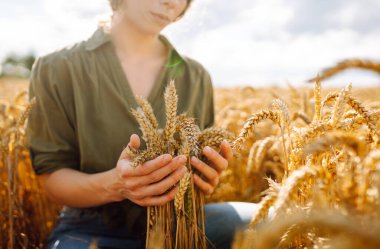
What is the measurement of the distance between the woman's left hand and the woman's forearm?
35 cm

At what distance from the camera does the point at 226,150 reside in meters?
1.49

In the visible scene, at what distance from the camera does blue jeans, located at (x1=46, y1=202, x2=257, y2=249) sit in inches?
68.4

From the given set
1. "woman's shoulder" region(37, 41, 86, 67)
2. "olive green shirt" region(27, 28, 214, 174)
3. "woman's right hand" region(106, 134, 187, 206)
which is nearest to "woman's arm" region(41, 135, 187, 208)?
"woman's right hand" region(106, 134, 187, 206)

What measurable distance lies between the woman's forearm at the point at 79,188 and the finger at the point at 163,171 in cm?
23

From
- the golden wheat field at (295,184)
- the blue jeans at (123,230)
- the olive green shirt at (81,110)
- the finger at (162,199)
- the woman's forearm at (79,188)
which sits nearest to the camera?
the golden wheat field at (295,184)

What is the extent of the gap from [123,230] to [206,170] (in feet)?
2.14

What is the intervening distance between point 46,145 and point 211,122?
0.96m

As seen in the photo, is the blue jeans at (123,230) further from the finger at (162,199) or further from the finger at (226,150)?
the finger at (162,199)

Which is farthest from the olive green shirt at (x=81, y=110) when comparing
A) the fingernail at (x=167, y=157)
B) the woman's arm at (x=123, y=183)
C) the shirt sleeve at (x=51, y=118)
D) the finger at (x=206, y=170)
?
the fingernail at (x=167, y=157)

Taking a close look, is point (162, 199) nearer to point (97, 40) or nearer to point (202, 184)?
point (202, 184)

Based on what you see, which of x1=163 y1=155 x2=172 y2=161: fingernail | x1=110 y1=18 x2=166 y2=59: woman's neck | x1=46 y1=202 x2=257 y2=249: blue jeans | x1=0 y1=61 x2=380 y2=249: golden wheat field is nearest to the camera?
x1=0 y1=61 x2=380 y2=249: golden wheat field

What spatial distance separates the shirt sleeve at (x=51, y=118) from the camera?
6.10 ft

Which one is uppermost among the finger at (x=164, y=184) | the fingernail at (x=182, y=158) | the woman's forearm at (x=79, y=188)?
the fingernail at (x=182, y=158)

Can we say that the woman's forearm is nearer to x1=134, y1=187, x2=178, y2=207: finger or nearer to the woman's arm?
the woman's arm
